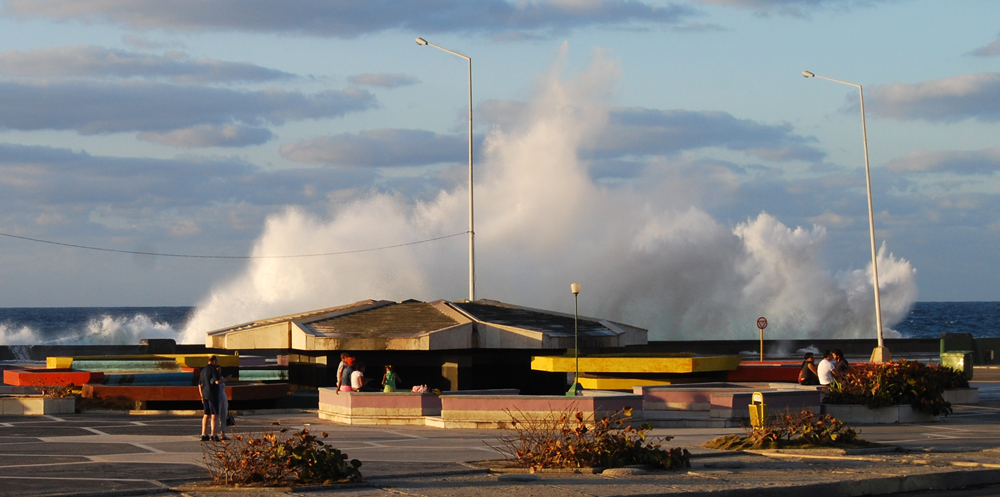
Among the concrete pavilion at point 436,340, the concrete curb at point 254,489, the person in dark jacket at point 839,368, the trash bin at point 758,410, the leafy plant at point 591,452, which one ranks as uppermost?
the concrete pavilion at point 436,340

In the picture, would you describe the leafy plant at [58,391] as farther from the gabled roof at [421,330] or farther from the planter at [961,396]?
the planter at [961,396]

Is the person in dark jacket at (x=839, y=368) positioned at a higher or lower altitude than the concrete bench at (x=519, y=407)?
higher

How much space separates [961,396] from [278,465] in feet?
69.0

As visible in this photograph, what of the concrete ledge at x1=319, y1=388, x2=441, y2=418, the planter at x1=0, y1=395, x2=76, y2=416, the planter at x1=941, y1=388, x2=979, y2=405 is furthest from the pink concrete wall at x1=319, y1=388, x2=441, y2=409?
the planter at x1=941, y1=388, x2=979, y2=405

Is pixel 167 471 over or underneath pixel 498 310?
underneath

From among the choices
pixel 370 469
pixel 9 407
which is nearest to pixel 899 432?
pixel 370 469

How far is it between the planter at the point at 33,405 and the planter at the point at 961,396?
2132cm

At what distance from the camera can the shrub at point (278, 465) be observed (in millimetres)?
11508

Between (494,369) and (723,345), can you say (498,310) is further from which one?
(723,345)

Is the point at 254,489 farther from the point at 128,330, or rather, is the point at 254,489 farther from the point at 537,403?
the point at 128,330

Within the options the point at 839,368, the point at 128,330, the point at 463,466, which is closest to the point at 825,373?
the point at 839,368

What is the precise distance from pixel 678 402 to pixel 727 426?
1198mm

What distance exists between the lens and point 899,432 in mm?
19875

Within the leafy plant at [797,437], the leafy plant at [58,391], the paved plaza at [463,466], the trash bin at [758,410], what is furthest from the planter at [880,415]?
the leafy plant at [58,391]
